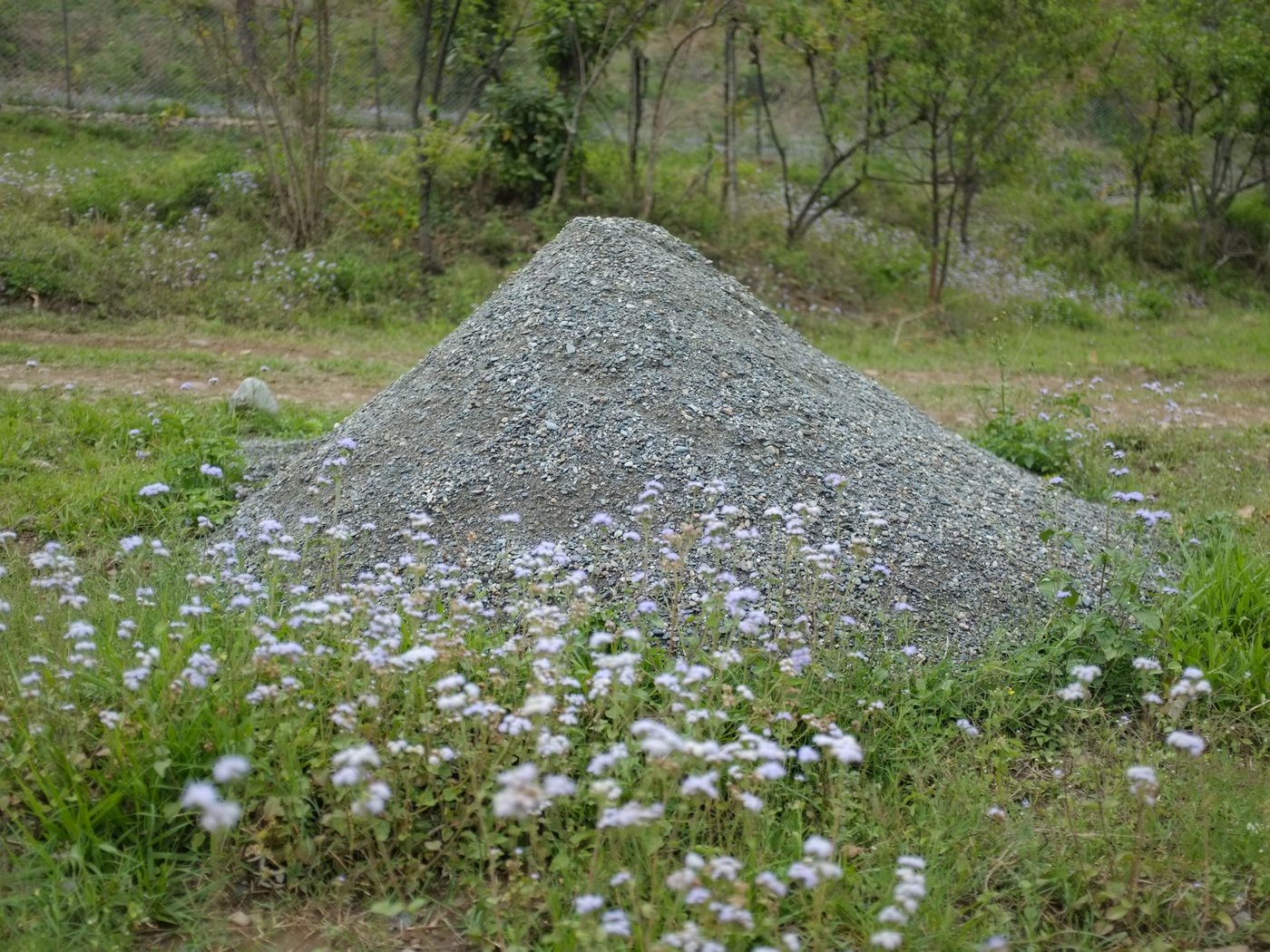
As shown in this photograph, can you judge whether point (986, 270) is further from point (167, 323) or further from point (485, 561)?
point (485, 561)

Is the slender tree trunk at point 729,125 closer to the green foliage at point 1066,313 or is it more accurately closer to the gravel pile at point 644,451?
the green foliage at point 1066,313

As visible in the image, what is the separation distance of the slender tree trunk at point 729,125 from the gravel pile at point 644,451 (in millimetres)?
7152

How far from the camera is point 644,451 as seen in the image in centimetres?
397

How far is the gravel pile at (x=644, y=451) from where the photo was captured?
3758mm

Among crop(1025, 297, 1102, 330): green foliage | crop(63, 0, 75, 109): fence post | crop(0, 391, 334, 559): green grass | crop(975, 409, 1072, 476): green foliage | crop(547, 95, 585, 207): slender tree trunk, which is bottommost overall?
crop(1025, 297, 1102, 330): green foliage

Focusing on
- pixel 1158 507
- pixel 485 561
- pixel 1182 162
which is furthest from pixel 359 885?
pixel 1182 162

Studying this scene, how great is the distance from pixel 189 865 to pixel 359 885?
1.22 feet

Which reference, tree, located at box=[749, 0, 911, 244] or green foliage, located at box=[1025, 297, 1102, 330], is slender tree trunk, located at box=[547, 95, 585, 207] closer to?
tree, located at box=[749, 0, 911, 244]

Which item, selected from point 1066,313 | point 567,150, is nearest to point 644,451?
point 567,150

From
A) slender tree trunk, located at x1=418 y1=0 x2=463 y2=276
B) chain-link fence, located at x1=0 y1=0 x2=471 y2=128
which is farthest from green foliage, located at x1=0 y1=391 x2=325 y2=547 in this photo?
chain-link fence, located at x1=0 y1=0 x2=471 y2=128

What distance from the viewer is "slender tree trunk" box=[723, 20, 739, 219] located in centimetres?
1157

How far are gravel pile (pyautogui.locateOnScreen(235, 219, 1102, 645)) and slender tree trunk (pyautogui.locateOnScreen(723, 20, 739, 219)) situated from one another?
23.5ft

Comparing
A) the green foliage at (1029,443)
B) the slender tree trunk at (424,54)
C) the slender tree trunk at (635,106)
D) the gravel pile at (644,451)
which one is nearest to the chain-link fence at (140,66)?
the slender tree trunk at (424,54)

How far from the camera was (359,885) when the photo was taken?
7.90 feet
